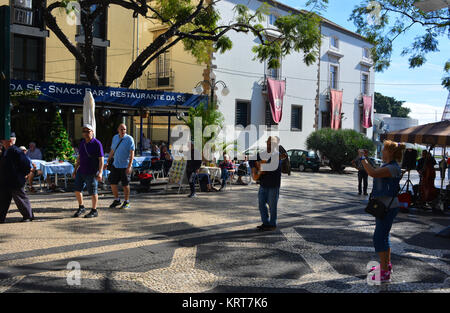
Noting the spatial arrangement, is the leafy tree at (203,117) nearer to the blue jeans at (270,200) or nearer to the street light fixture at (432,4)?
the street light fixture at (432,4)

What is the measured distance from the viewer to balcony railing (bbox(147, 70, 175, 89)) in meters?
26.2

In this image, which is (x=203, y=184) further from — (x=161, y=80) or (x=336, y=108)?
(x=336, y=108)

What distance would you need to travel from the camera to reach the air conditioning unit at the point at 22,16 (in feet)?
61.1

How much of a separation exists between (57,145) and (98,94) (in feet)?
8.73

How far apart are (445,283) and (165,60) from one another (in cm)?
2386

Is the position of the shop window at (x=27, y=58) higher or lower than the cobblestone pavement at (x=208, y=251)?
higher

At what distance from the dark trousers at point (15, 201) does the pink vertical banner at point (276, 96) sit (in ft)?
66.7

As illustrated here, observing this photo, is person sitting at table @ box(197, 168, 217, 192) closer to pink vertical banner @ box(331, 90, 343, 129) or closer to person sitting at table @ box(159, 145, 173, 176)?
person sitting at table @ box(159, 145, 173, 176)

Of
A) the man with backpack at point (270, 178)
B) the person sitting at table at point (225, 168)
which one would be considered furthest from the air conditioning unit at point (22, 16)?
the man with backpack at point (270, 178)

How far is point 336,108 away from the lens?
32.2 metres

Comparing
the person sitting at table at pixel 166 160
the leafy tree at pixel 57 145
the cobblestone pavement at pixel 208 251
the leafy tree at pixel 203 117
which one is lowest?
the cobblestone pavement at pixel 208 251

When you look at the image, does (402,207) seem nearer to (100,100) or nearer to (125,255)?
(125,255)

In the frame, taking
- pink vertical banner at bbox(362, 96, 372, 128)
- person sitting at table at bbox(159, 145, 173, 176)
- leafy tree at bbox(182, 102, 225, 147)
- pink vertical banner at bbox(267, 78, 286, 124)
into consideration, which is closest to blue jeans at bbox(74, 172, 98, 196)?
person sitting at table at bbox(159, 145, 173, 176)

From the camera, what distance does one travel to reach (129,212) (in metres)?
8.94
